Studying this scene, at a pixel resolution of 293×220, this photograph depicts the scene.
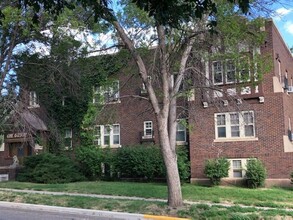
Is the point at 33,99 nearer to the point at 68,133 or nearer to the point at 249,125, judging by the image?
the point at 68,133

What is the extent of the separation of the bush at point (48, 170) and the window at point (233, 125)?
28.7 feet

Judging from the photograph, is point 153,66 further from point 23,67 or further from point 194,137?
point 23,67

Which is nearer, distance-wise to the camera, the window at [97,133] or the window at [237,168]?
the window at [97,133]

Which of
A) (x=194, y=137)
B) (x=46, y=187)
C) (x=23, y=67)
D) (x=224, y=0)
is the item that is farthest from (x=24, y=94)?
(x=224, y=0)

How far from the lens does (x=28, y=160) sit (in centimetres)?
2377

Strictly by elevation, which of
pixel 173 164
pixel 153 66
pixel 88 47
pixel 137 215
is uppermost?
pixel 88 47

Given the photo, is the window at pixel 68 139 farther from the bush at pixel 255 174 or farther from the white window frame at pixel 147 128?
the bush at pixel 255 174

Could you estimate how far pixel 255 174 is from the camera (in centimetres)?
1855

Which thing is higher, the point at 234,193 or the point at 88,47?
the point at 88,47

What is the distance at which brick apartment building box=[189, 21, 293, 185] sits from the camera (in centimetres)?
1931

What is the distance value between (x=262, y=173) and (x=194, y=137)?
426 cm

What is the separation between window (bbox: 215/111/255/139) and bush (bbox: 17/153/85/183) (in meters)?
8.75

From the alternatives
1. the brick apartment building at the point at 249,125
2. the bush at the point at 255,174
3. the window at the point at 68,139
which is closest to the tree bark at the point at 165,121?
the brick apartment building at the point at 249,125

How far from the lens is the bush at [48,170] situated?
71.9 ft
